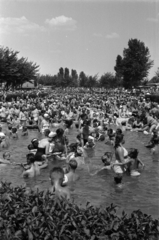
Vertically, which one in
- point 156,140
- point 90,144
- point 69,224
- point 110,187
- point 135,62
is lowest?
point 110,187

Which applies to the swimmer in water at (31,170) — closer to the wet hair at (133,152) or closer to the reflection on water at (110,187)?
the reflection on water at (110,187)

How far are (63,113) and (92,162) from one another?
14.4m

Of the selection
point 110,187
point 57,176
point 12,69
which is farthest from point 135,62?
point 57,176

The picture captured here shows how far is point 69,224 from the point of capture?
205 inches

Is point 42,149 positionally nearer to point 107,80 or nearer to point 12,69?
point 12,69

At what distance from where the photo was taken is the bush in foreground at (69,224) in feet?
16.4

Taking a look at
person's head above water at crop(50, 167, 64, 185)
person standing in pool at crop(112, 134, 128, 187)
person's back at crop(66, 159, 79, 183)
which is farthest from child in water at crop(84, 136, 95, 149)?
person's head above water at crop(50, 167, 64, 185)

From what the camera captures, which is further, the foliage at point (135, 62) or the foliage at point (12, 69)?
the foliage at point (135, 62)

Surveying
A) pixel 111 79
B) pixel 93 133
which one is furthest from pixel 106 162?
pixel 111 79

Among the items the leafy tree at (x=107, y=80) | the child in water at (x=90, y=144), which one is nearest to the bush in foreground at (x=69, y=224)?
the child in water at (x=90, y=144)

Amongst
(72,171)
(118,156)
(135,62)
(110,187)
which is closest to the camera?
(118,156)

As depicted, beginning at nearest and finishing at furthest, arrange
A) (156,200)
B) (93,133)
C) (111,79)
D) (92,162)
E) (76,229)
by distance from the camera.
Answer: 1. (76,229)
2. (156,200)
3. (92,162)
4. (93,133)
5. (111,79)

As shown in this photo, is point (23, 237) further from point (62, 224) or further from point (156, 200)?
point (156, 200)

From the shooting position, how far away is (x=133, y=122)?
80.4ft
